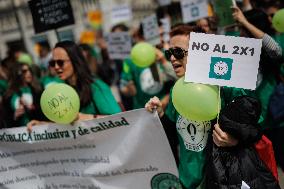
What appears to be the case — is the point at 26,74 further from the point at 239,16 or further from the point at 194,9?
the point at 239,16

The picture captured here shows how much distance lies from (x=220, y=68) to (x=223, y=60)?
47 millimetres

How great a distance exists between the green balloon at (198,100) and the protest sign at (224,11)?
6.04 ft

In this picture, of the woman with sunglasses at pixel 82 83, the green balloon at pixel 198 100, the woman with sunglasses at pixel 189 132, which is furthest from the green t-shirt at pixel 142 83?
the green balloon at pixel 198 100

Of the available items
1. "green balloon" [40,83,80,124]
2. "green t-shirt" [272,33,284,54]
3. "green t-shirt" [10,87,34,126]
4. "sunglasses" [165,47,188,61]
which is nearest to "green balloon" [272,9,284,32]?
"green t-shirt" [272,33,284,54]

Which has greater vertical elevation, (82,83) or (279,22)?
(279,22)

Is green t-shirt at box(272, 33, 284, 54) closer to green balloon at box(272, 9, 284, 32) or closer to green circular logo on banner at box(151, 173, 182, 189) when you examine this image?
green balloon at box(272, 9, 284, 32)

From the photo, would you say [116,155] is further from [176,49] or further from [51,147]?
[176,49]

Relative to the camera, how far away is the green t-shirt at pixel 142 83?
461 cm

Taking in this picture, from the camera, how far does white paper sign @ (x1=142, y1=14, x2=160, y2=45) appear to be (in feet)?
18.8

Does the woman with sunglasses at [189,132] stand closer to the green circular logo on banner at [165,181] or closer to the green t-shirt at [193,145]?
the green t-shirt at [193,145]

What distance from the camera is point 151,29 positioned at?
5.79 meters

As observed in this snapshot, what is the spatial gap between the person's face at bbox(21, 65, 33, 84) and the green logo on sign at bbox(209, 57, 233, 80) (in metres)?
3.38

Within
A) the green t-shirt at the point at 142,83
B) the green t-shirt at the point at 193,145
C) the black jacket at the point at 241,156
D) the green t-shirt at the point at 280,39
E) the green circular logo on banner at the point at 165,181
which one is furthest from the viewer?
the green t-shirt at the point at 142,83

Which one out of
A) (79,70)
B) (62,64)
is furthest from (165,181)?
(62,64)
